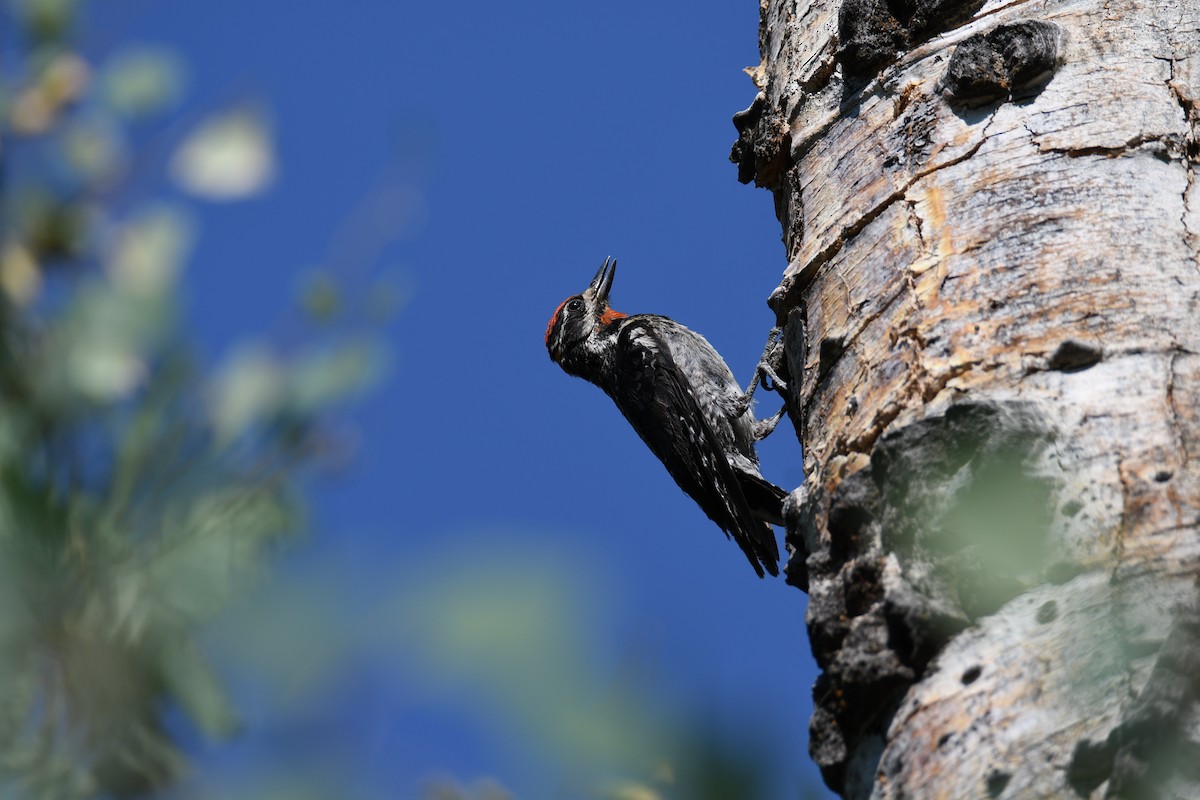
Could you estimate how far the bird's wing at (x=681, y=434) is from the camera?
565 centimetres

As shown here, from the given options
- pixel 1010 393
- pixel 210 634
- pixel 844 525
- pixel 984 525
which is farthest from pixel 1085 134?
pixel 210 634

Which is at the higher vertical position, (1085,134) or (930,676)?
(1085,134)

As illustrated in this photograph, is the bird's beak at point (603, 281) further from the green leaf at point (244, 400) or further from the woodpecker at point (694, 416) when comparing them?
the green leaf at point (244, 400)

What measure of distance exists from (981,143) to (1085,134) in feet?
0.59

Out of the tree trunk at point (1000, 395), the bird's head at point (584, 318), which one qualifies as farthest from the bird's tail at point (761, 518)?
the tree trunk at point (1000, 395)

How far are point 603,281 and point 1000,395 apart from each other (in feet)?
19.3

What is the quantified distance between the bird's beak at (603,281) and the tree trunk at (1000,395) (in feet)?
15.6

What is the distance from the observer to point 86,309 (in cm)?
113

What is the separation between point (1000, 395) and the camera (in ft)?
6.33

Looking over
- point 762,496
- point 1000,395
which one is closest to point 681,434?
point 762,496

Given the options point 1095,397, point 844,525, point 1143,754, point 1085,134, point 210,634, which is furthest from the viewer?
point 1085,134

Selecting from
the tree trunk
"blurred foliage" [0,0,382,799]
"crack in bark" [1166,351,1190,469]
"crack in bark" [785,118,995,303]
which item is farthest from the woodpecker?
"blurred foliage" [0,0,382,799]

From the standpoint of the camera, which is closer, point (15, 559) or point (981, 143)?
point (15, 559)

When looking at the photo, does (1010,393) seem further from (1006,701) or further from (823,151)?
(823,151)
